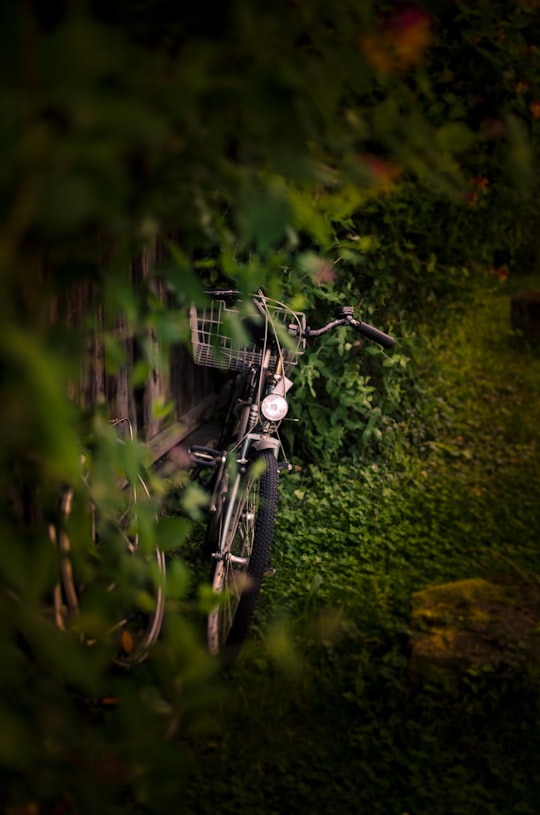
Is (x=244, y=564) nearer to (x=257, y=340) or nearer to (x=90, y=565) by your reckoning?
(x=257, y=340)

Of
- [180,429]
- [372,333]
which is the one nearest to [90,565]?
[372,333]

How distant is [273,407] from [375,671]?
1.19 m

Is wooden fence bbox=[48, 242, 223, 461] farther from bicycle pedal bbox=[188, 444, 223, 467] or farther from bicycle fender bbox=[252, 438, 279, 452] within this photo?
bicycle fender bbox=[252, 438, 279, 452]

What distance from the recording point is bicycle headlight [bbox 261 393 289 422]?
317cm

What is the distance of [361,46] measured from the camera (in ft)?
3.95

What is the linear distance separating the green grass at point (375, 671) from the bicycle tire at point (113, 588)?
0.40 meters

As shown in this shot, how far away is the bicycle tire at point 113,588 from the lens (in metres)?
1.65

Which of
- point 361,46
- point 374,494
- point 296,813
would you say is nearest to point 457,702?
point 296,813

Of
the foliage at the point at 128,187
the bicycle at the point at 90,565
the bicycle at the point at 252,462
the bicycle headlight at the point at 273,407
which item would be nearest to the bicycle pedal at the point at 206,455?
the bicycle at the point at 252,462

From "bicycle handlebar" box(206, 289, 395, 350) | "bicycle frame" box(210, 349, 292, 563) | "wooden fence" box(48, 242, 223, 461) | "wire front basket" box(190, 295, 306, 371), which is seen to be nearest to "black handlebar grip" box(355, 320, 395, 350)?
"bicycle handlebar" box(206, 289, 395, 350)

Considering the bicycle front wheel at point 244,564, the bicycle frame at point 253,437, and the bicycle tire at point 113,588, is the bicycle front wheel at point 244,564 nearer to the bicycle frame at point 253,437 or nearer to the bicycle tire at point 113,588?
the bicycle frame at point 253,437

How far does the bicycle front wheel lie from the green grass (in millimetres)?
146

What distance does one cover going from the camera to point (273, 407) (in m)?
3.18

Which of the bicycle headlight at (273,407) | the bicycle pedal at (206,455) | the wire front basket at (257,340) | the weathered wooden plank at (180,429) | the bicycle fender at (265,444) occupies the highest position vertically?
the wire front basket at (257,340)
